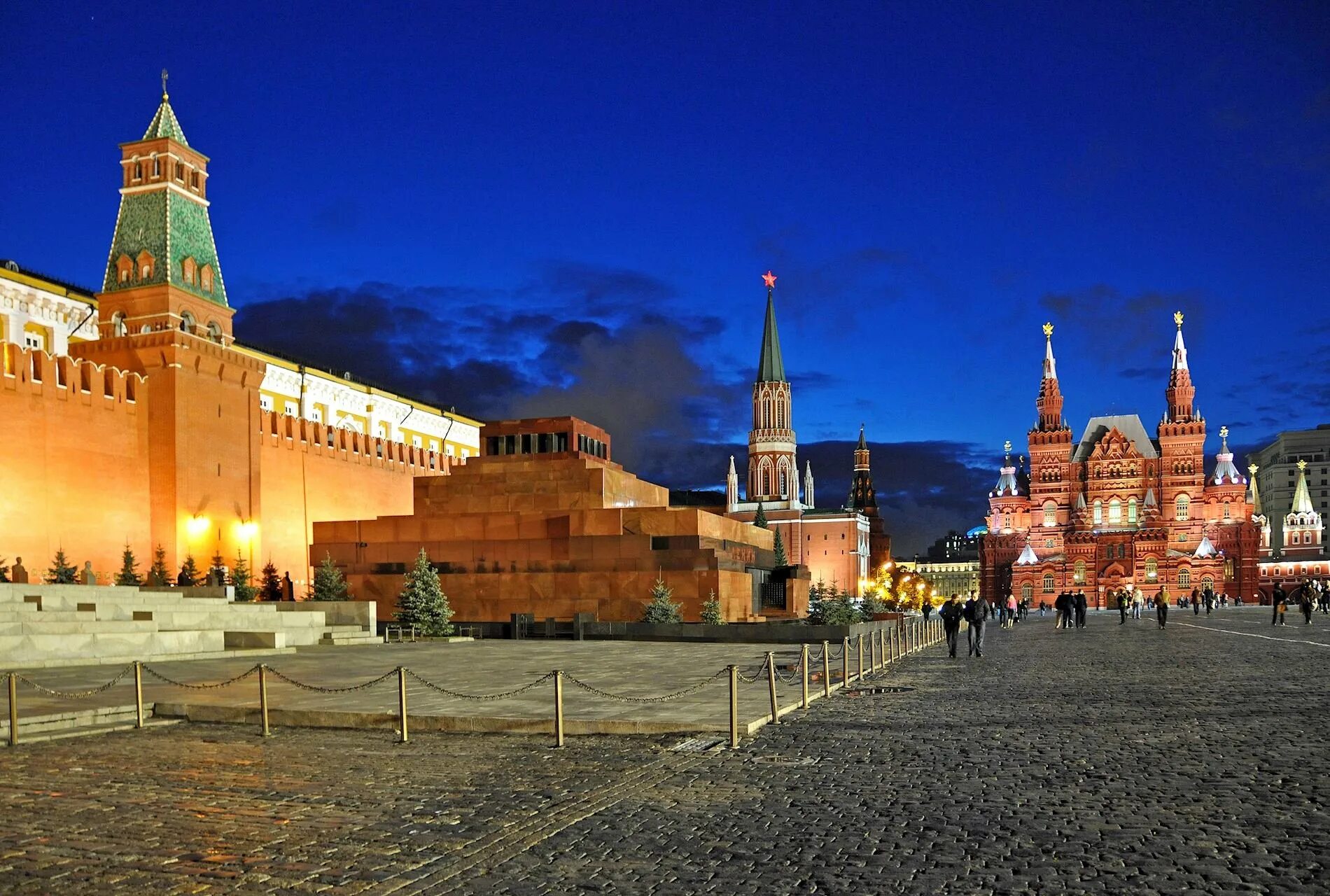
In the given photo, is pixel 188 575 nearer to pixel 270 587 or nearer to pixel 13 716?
pixel 270 587

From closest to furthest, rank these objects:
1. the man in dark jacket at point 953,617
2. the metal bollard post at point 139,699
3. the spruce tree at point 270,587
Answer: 1. the metal bollard post at point 139,699
2. the man in dark jacket at point 953,617
3. the spruce tree at point 270,587

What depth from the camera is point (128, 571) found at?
26.6 meters

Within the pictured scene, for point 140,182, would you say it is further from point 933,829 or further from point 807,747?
point 933,829

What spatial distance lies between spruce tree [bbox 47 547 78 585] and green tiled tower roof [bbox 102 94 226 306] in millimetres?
8878

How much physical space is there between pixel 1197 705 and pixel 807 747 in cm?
495

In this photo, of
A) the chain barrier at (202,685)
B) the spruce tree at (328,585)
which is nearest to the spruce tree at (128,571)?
the spruce tree at (328,585)

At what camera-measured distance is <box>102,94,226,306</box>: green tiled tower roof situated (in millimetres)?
32281

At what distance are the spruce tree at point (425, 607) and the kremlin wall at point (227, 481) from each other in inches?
116

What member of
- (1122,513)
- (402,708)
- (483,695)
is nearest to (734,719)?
(402,708)

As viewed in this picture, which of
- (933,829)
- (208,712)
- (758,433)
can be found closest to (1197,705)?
(933,829)

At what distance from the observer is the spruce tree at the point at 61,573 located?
83.0ft

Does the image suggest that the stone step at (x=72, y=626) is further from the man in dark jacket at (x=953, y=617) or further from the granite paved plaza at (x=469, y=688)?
the man in dark jacket at (x=953, y=617)

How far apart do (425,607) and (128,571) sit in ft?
23.7

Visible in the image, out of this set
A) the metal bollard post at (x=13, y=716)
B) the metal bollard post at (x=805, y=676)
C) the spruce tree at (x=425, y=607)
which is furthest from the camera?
the spruce tree at (x=425, y=607)
